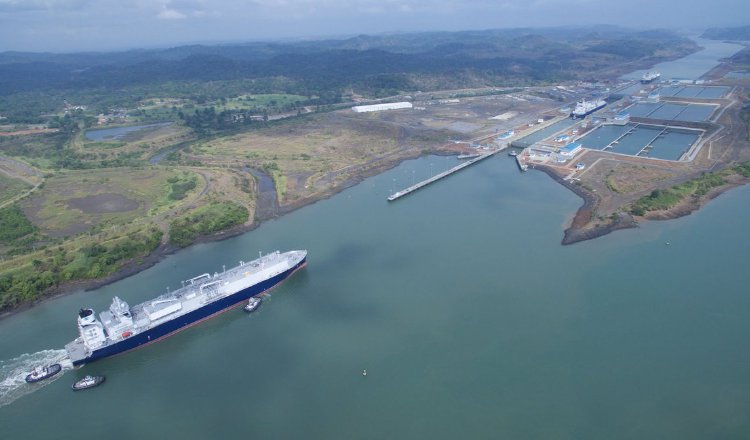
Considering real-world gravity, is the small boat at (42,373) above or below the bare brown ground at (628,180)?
below

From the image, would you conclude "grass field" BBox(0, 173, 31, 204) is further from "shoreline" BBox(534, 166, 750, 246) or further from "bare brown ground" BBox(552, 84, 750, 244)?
"bare brown ground" BBox(552, 84, 750, 244)

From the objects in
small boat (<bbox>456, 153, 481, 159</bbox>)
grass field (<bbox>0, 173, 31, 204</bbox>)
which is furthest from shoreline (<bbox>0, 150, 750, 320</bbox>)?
grass field (<bbox>0, 173, 31, 204</bbox>)

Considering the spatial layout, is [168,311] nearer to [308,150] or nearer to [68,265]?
[68,265]

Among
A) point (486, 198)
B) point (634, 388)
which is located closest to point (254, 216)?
point (486, 198)

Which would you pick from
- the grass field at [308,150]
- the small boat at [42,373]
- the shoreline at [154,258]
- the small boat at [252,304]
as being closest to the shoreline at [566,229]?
the shoreline at [154,258]

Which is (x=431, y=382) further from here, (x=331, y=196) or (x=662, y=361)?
(x=331, y=196)

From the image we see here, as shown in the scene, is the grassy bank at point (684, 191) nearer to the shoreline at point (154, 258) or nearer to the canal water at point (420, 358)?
the canal water at point (420, 358)

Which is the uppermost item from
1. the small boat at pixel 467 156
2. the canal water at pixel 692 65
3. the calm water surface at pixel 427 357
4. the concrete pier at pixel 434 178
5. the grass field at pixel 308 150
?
the canal water at pixel 692 65
